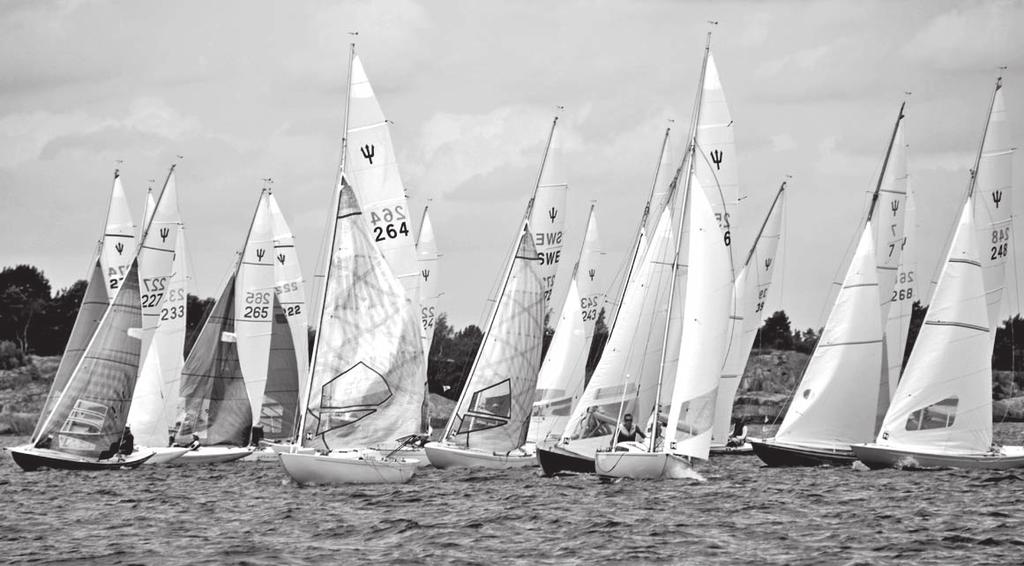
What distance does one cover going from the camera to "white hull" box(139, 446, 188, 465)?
48719 millimetres

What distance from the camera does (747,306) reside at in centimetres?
5856

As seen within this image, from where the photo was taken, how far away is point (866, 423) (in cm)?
4616

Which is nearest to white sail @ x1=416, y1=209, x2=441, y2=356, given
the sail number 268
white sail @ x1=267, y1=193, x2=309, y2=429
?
white sail @ x1=267, y1=193, x2=309, y2=429

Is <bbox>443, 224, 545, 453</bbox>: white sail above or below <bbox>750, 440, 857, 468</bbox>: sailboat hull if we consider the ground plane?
above

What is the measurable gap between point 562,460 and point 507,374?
5887 millimetres

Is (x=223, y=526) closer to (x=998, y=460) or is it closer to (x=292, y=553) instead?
(x=292, y=553)

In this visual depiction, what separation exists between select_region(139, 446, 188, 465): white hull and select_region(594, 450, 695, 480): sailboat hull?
18.1 m

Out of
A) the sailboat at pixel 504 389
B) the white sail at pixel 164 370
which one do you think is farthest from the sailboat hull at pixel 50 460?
the sailboat at pixel 504 389

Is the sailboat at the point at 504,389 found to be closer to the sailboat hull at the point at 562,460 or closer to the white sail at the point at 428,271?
the sailboat hull at the point at 562,460

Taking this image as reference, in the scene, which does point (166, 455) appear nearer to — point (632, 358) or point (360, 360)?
point (360, 360)

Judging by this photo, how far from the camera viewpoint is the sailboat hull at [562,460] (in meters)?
38.1

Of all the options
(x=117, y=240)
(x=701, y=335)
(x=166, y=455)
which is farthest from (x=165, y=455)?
(x=701, y=335)

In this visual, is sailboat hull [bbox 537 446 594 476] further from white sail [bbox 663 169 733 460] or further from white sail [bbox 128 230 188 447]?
white sail [bbox 128 230 188 447]

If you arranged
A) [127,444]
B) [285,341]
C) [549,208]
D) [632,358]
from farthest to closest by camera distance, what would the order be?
[285,341], [549,208], [127,444], [632,358]
